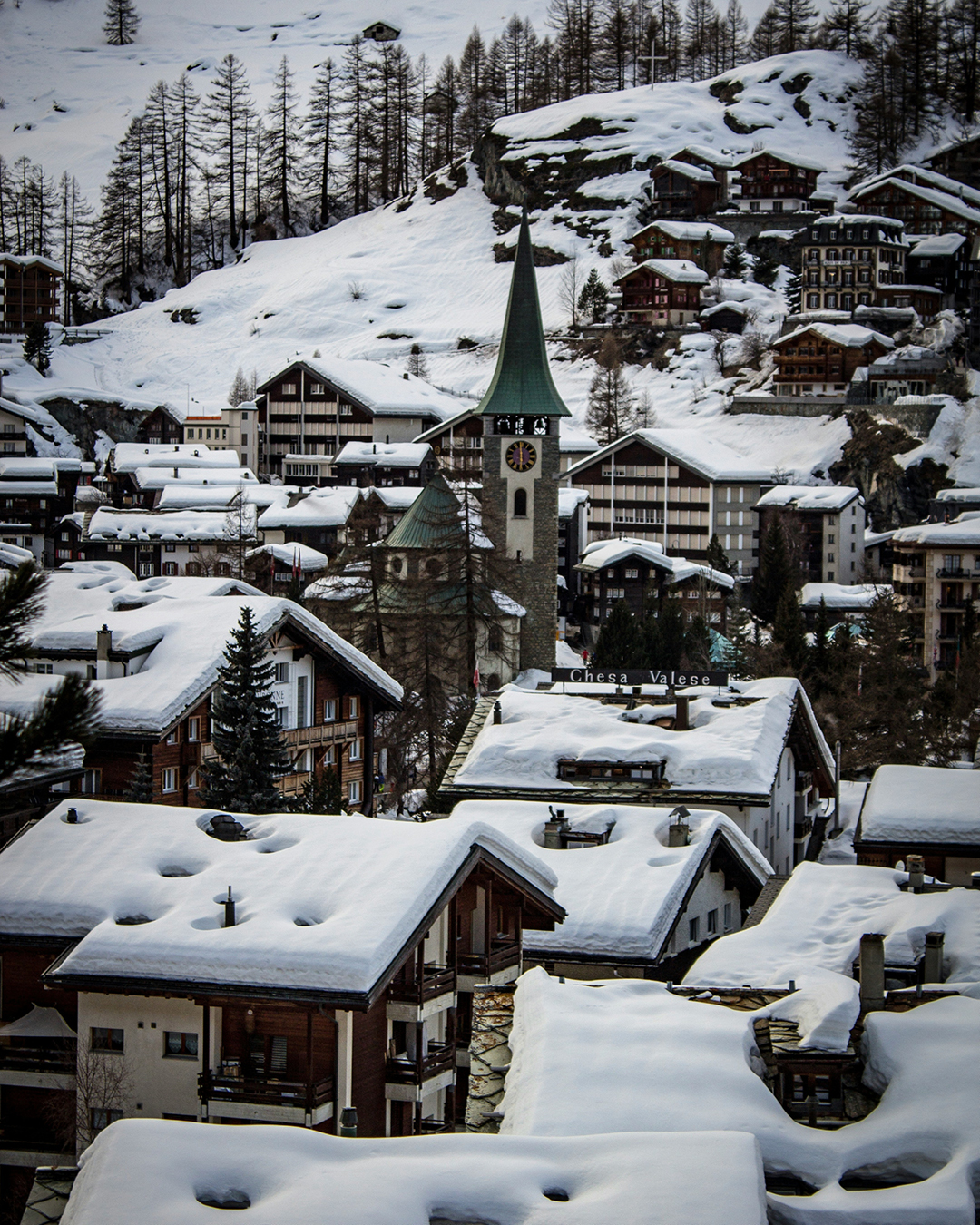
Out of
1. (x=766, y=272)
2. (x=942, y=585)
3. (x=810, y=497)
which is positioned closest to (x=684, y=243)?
(x=766, y=272)

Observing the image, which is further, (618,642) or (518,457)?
(518,457)

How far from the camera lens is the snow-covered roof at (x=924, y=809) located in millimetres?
30156

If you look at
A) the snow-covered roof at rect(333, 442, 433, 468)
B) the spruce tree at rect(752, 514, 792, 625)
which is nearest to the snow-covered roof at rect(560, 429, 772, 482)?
the snow-covered roof at rect(333, 442, 433, 468)

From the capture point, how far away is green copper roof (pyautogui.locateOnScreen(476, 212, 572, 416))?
71.7 metres

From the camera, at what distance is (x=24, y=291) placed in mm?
145375

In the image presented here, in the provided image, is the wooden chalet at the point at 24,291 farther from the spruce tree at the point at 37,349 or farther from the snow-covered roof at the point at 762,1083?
the snow-covered roof at the point at 762,1083

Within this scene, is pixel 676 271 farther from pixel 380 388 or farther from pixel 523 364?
pixel 523 364

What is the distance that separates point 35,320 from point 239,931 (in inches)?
5218

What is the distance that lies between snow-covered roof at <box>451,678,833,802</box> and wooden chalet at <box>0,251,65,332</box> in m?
115

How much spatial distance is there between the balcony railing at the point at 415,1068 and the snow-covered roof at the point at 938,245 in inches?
4628

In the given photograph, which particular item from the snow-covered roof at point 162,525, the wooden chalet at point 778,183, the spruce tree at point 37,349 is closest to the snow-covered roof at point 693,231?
the wooden chalet at point 778,183

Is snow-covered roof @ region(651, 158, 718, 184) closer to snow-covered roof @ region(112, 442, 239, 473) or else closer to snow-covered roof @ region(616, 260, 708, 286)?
snow-covered roof @ region(616, 260, 708, 286)

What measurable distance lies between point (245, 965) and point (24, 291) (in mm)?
134734

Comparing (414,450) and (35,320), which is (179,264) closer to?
(35,320)
